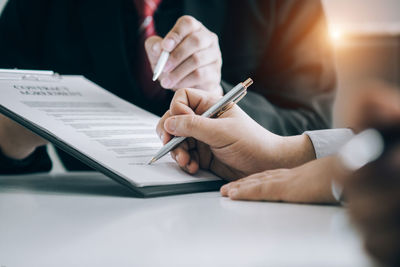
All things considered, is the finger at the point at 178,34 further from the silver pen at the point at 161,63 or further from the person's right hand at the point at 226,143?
the person's right hand at the point at 226,143

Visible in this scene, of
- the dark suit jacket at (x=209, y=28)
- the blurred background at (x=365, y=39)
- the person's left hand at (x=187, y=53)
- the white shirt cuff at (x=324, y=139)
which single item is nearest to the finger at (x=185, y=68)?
the person's left hand at (x=187, y=53)

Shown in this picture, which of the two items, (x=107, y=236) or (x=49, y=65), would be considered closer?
(x=107, y=236)

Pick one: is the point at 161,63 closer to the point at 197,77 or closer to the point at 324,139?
the point at 197,77

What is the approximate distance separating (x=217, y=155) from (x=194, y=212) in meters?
0.17

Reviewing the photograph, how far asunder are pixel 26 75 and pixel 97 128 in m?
0.21

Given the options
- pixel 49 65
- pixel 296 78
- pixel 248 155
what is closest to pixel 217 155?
pixel 248 155

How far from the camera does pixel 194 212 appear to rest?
0.46 metres

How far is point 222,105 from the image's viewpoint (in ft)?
1.93

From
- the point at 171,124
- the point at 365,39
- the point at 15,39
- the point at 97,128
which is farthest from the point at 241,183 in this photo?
the point at 365,39

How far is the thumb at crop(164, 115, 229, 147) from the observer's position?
1.86ft

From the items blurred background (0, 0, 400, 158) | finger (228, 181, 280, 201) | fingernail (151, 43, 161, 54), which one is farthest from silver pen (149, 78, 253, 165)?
blurred background (0, 0, 400, 158)

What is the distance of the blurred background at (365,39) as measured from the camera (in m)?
1.80

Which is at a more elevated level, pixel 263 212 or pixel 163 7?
pixel 163 7

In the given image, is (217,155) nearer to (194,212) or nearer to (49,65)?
(194,212)
